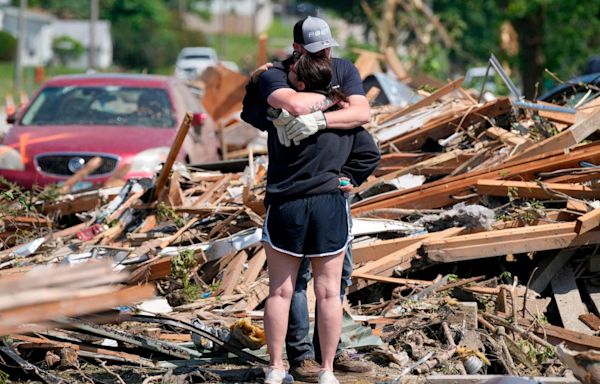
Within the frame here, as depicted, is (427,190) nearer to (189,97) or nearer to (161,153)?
(161,153)

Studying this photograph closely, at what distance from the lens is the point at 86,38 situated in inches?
3327

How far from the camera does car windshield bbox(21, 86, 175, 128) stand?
508 inches

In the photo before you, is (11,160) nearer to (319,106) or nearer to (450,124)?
(450,124)

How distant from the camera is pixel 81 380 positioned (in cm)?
614

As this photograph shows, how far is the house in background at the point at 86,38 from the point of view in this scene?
256 feet

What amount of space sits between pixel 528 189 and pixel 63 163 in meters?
5.56

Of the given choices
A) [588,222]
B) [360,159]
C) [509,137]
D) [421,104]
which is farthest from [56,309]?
[421,104]

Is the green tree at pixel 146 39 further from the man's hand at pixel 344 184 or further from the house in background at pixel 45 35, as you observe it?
the man's hand at pixel 344 184

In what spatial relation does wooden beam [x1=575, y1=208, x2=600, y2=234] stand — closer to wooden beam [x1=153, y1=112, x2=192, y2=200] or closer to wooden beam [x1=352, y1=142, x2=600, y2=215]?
wooden beam [x1=352, y1=142, x2=600, y2=215]

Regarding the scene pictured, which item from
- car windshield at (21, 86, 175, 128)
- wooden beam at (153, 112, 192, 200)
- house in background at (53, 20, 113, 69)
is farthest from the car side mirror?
house in background at (53, 20, 113, 69)

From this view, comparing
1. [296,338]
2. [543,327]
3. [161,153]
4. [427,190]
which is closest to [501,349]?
[543,327]

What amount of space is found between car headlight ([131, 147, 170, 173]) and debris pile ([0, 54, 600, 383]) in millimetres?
1437

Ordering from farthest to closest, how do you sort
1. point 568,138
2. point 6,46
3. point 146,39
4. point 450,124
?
point 146,39
point 6,46
point 450,124
point 568,138

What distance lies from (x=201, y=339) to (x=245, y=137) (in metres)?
8.27
